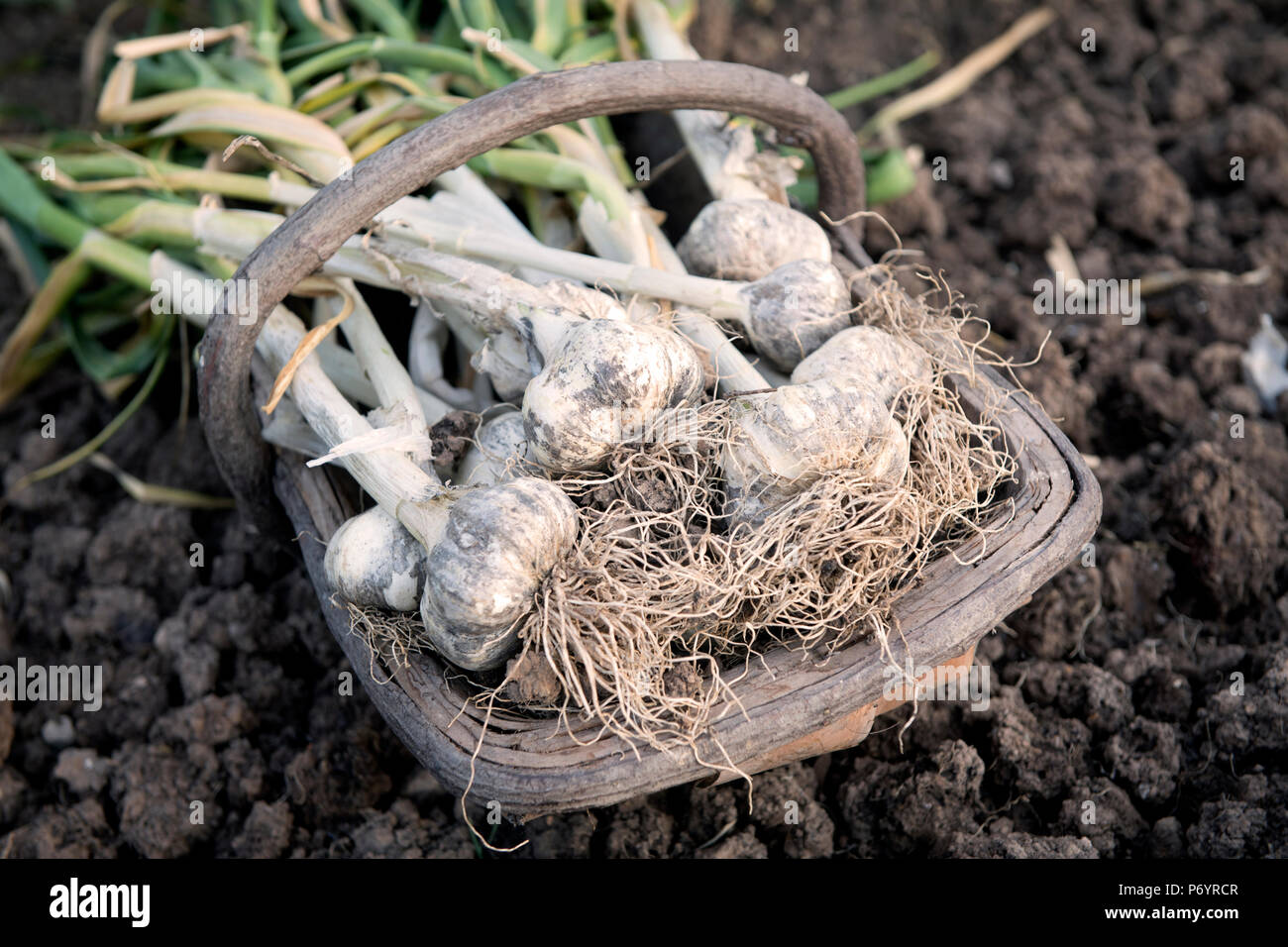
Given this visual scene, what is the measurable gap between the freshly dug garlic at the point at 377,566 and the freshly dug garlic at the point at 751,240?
0.57 m

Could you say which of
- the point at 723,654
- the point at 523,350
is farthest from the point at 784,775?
the point at 523,350

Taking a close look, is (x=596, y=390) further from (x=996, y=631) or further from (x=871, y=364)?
(x=996, y=631)

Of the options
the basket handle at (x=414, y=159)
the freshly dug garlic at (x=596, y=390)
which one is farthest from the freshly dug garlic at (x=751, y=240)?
the freshly dug garlic at (x=596, y=390)

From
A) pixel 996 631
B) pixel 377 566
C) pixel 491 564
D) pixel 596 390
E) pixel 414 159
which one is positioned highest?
pixel 414 159

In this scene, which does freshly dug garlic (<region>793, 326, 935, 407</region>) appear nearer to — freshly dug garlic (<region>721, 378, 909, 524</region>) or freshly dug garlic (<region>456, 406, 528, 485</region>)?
freshly dug garlic (<region>721, 378, 909, 524</region>)

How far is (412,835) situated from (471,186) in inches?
36.6

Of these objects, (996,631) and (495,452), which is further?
(996,631)

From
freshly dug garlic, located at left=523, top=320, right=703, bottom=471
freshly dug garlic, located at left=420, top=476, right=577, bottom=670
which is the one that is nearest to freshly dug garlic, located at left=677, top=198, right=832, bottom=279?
freshly dug garlic, located at left=523, top=320, right=703, bottom=471

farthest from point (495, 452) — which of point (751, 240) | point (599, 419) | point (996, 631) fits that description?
point (996, 631)

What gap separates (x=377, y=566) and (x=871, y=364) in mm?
620

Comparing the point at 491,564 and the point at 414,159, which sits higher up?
the point at 414,159

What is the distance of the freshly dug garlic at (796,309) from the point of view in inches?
49.8

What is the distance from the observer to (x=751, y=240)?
1385 mm

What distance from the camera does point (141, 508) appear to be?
5.55 ft
